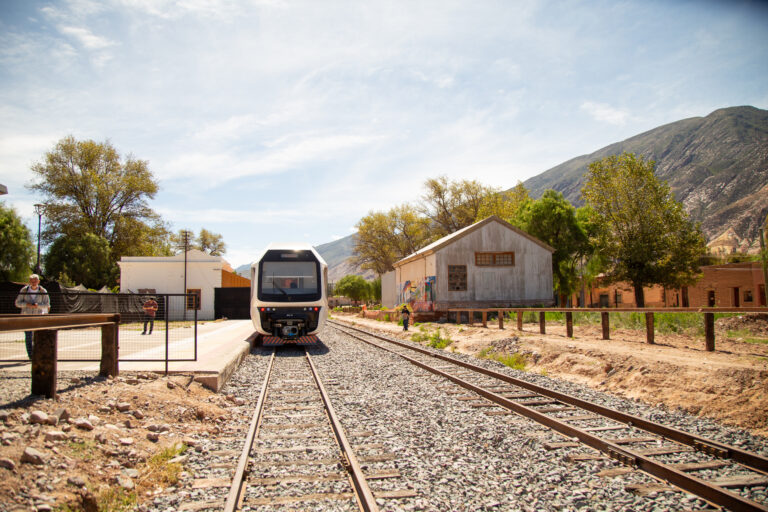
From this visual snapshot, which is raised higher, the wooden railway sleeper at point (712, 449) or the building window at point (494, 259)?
the building window at point (494, 259)

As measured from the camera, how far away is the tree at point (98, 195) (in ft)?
141

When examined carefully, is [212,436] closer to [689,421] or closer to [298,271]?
[689,421]

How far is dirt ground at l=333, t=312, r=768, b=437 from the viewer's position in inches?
262

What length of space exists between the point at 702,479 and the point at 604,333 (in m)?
9.59

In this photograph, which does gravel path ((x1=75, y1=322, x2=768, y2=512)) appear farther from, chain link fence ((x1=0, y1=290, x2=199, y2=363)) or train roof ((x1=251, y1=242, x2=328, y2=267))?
train roof ((x1=251, y1=242, x2=328, y2=267))

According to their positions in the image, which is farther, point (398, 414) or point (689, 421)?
point (398, 414)

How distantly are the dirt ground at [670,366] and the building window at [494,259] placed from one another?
13.8 m

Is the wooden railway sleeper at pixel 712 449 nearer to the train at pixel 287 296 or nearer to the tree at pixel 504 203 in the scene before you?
the train at pixel 287 296

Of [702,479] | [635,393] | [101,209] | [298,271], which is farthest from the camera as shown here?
[101,209]

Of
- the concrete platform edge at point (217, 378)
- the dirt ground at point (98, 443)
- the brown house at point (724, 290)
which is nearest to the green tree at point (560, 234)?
the brown house at point (724, 290)

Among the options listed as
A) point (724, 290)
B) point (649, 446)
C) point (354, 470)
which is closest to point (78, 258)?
point (354, 470)

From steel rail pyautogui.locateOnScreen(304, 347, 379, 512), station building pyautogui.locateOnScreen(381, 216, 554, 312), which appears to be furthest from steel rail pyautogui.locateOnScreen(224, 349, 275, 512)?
station building pyautogui.locateOnScreen(381, 216, 554, 312)

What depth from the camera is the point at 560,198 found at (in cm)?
3972

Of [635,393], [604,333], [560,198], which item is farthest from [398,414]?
[560,198]
